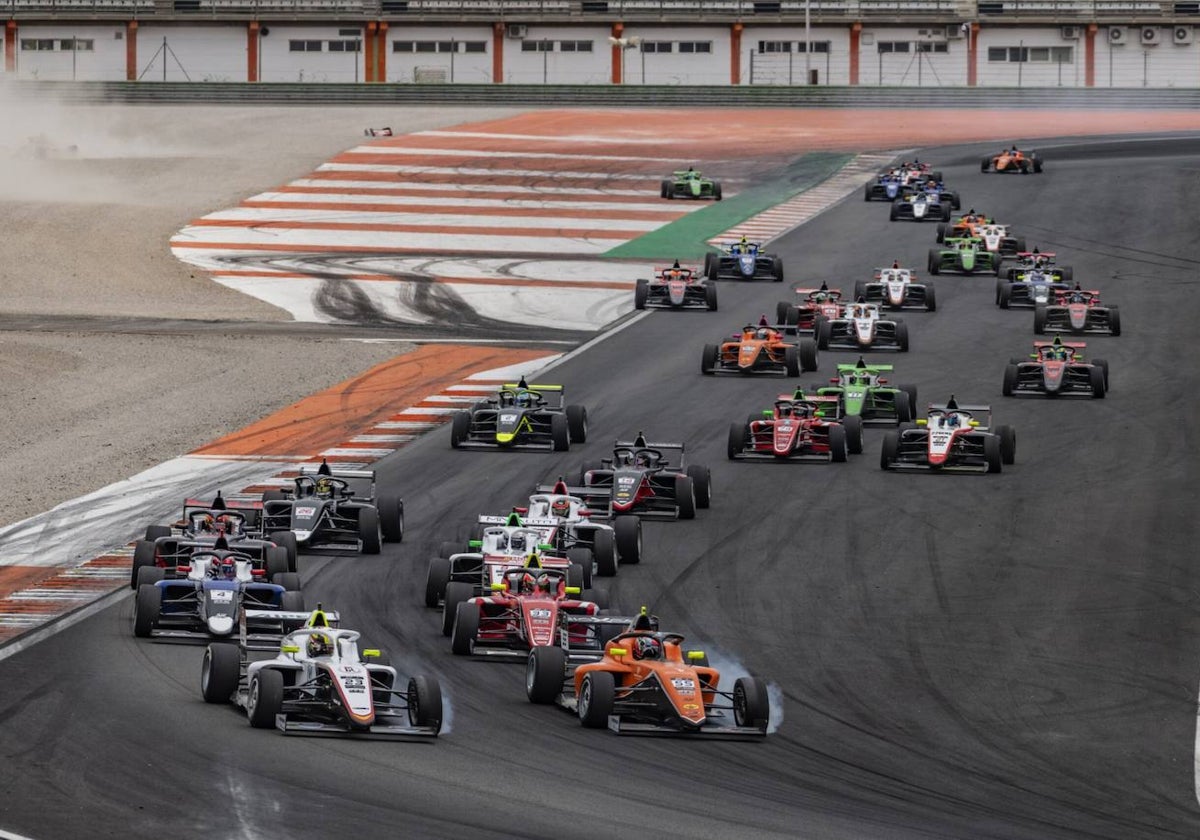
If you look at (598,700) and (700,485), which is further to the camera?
(700,485)

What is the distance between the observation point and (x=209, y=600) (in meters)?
26.0

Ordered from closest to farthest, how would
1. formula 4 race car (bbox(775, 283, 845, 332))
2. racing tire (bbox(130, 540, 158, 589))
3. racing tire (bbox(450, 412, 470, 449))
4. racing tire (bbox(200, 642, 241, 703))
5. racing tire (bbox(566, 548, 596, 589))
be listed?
racing tire (bbox(200, 642, 241, 703)), racing tire (bbox(566, 548, 596, 589)), racing tire (bbox(130, 540, 158, 589)), racing tire (bbox(450, 412, 470, 449)), formula 4 race car (bbox(775, 283, 845, 332))

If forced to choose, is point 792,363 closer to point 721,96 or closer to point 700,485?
point 700,485

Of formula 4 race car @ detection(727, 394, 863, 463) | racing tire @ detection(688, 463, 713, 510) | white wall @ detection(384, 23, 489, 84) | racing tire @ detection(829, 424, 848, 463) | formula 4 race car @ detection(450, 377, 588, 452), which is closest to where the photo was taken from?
racing tire @ detection(688, 463, 713, 510)

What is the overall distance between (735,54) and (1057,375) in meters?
63.6

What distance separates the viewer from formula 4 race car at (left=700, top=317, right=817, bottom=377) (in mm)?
46031

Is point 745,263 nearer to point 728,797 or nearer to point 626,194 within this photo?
point 626,194

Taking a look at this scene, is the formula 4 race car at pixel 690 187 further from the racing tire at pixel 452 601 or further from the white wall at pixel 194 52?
the racing tire at pixel 452 601

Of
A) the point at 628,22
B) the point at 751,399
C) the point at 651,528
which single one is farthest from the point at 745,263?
the point at 628,22

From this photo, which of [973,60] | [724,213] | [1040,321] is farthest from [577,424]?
[973,60]

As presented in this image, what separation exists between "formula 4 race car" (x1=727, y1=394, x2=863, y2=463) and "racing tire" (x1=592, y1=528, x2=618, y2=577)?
341 inches

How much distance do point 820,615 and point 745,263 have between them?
1247 inches

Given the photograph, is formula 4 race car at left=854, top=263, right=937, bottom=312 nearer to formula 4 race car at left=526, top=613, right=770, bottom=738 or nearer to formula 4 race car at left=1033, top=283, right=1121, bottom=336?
formula 4 race car at left=1033, top=283, right=1121, bottom=336

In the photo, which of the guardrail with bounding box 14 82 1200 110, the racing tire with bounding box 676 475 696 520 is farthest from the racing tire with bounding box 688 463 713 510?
the guardrail with bounding box 14 82 1200 110
